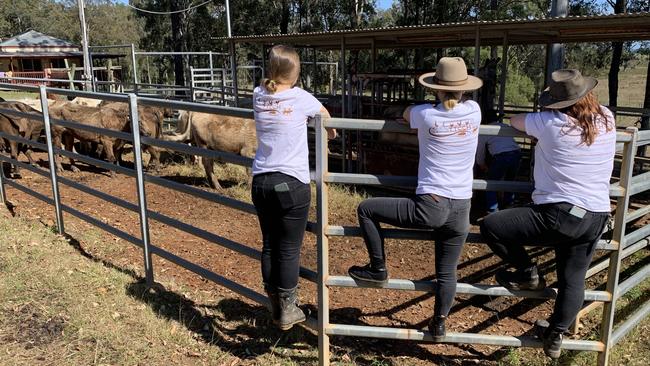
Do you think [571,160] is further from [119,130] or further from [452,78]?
[119,130]

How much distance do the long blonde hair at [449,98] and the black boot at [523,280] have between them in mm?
1077

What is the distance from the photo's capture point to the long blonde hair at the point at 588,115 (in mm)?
2893

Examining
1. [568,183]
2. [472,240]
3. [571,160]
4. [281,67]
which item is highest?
[281,67]

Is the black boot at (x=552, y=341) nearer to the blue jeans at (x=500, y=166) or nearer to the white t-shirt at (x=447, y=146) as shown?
the white t-shirt at (x=447, y=146)

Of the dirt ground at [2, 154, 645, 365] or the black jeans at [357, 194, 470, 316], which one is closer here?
the black jeans at [357, 194, 470, 316]

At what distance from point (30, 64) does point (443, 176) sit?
47.8 metres

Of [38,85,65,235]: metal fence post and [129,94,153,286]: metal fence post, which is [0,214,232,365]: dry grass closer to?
[129,94,153,286]: metal fence post

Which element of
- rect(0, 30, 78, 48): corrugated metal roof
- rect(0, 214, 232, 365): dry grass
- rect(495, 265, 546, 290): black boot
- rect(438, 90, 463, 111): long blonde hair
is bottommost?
rect(0, 214, 232, 365): dry grass

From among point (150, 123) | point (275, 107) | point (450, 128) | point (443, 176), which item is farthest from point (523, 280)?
point (150, 123)

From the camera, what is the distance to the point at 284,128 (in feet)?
10.5

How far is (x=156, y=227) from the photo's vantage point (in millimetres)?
6734

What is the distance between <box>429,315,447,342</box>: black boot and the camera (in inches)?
129

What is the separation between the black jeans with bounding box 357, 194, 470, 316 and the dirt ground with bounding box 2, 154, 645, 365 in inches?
39.5

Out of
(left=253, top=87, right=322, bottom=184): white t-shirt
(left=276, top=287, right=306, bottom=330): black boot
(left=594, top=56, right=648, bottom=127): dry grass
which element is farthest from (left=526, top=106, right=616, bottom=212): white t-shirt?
(left=594, top=56, right=648, bottom=127): dry grass
